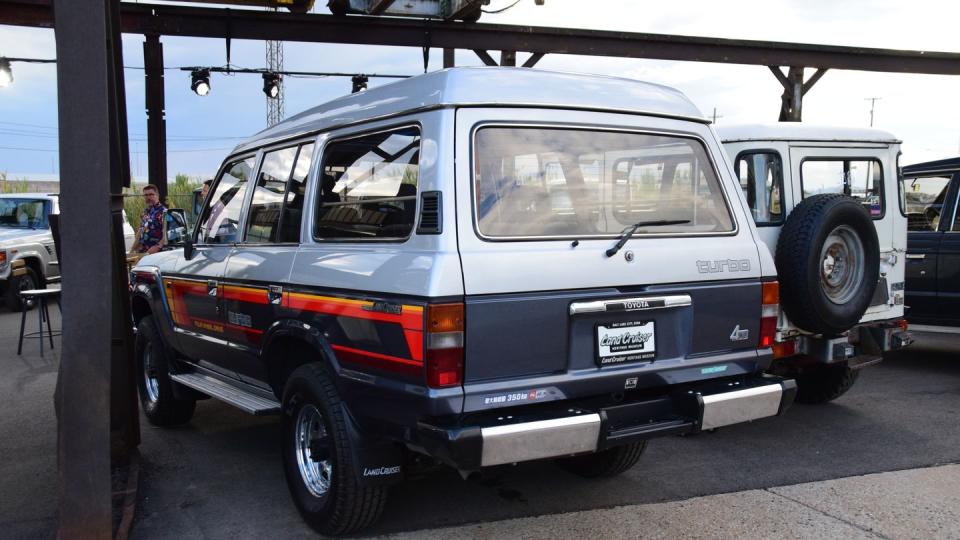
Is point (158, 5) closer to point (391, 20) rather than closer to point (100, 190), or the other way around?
point (391, 20)

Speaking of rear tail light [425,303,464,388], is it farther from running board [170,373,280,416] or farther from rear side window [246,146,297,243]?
rear side window [246,146,297,243]

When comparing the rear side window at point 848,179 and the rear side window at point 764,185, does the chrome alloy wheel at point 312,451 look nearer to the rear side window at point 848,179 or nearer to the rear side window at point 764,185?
the rear side window at point 764,185

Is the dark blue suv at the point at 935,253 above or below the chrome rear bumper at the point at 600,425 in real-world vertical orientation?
above

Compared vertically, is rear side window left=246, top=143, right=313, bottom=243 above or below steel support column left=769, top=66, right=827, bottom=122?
below

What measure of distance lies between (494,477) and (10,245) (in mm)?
10899

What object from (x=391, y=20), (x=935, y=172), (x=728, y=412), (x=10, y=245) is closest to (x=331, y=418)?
(x=728, y=412)

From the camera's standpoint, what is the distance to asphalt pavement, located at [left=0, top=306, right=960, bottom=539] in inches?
167

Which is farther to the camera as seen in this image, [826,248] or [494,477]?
[826,248]

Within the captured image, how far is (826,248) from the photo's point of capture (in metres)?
5.66

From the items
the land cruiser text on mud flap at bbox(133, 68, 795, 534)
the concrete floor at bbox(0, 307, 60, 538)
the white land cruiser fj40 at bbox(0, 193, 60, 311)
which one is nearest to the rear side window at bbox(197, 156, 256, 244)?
the land cruiser text on mud flap at bbox(133, 68, 795, 534)

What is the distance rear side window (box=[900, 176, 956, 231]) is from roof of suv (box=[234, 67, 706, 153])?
491 centimetres

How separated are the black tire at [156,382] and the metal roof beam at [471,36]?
7.64 meters

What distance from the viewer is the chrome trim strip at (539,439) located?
3328 mm

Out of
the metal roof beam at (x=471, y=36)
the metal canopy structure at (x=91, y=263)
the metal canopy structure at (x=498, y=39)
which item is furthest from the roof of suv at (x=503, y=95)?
the metal roof beam at (x=471, y=36)
